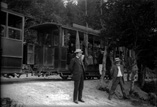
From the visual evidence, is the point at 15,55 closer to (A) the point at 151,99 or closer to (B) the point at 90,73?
(B) the point at 90,73

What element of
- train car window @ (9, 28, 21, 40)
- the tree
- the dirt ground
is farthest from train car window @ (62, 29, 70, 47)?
train car window @ (9, 28, 21, 40)

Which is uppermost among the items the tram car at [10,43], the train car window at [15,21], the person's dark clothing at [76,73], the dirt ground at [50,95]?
the train car window at [15,21]

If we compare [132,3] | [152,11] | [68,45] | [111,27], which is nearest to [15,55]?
[68,45]

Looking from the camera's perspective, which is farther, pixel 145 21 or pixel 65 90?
pixel 145 21

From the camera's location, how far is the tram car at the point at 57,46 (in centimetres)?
1154

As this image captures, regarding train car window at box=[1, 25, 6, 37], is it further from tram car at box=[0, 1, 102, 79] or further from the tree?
the tree

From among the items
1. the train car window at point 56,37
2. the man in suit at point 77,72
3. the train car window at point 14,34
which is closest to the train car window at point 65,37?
the train car window at point 56,37

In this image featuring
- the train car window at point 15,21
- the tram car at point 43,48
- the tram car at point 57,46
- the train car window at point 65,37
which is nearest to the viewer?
the tram car at point 43,48

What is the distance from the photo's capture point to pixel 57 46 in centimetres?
1177

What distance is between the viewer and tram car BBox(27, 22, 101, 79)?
1154 cm

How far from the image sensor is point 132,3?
10.3 meters

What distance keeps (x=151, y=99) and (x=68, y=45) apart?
562cm

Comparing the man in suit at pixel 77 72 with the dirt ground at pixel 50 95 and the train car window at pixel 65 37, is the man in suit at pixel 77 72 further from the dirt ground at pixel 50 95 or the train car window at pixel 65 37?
the train car window at pixel 65 37

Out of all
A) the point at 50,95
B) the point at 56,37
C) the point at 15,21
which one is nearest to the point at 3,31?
the point at 15,21
